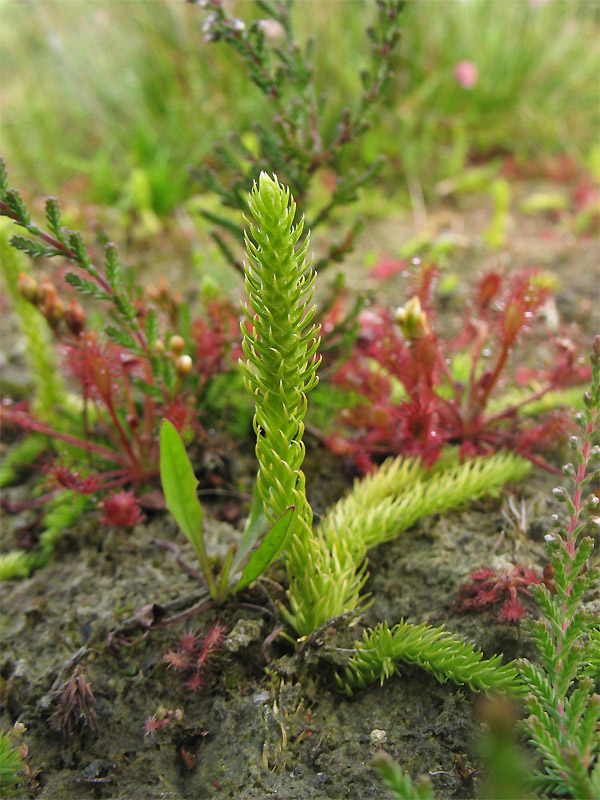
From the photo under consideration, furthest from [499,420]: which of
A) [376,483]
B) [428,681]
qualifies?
[428,681]

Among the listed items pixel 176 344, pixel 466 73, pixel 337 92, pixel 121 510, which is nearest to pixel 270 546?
pixel 121 510

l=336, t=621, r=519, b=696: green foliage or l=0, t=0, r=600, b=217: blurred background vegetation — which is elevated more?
l=0, t=0, r=600, b=217: blurred background vegetation

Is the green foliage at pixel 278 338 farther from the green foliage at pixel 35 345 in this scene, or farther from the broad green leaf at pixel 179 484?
the green foliage at pixel 35 345

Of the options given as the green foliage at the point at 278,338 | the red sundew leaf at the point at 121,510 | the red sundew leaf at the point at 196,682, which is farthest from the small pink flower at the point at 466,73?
the red sundew leaf at the point at 196,682

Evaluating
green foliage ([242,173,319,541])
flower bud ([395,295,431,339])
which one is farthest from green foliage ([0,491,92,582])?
flower bud ([395,295,431,339])

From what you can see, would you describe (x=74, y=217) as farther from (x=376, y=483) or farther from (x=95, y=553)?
(x=376, y=483)

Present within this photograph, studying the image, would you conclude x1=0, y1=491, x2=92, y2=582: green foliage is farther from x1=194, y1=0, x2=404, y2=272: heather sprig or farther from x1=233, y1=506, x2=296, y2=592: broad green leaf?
x1=194, y1=0, x2=404, y2=272: heather sprig
